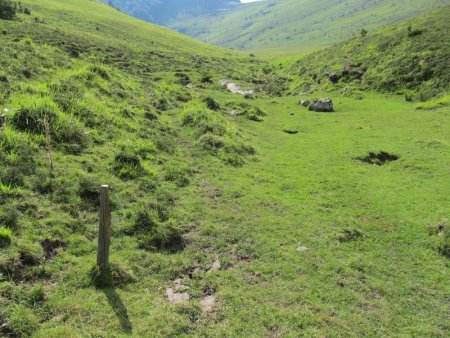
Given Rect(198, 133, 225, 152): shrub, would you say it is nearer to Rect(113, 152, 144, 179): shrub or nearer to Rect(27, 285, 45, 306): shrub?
Rect(113, 152, 144, 179): shrub

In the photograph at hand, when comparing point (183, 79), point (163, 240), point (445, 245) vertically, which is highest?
point (183, 79)

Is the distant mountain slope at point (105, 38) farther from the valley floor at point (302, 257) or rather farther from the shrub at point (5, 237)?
the shrub at point (5, 237)

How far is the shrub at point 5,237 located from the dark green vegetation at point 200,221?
194 millimetres

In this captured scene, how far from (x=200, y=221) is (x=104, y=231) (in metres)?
6.07

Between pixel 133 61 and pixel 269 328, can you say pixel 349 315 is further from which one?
pixel 133 61

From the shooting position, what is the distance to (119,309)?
33.9ft

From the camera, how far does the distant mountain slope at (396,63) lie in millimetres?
50031

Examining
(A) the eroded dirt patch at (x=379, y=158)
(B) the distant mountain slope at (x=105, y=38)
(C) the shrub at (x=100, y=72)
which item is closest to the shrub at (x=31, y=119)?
(C) the shrub at (x=100, y=72)

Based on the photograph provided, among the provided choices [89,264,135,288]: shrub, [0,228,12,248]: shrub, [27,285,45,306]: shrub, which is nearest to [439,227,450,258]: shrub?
[89,264,135,288]: shrub

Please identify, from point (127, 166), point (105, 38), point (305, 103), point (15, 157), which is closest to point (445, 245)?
point (127, 166)

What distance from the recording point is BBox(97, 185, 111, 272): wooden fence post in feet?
33.2

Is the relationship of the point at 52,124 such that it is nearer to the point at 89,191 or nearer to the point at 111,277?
the point at 89,191

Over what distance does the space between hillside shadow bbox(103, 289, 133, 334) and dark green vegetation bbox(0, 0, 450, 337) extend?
4cm

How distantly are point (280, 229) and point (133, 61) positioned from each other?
61546 millimetres
